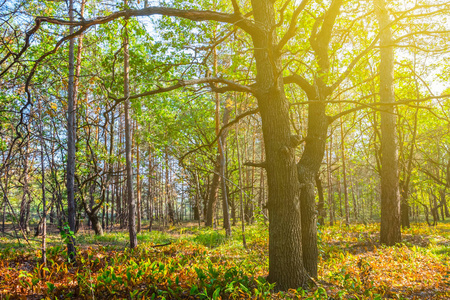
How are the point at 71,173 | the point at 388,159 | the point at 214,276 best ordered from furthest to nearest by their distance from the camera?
the point at 388,159, the point at 71,173, the point at 214,276

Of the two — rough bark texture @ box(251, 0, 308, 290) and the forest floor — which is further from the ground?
rough bark texture @ box(251, 0, 308, 290)

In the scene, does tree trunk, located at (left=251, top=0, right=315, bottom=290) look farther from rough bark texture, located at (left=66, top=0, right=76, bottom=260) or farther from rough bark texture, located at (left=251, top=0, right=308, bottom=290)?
rough bark texture, located at (left=66, top=0, right=76, bottom=260)

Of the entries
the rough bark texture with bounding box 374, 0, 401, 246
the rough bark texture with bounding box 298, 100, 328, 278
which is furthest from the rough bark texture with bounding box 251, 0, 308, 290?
the rough bark texture with bounding box 374, 0, 401, 246

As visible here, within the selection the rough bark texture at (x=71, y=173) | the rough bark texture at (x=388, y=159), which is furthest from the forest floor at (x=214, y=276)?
the rough bark texture at (x=388, y=159)

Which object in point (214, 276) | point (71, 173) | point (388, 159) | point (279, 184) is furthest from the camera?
point (388, 159)

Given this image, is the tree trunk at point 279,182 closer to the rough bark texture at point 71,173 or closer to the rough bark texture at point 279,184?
the rough bark texture at point 279,184

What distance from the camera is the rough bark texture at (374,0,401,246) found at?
347 inches

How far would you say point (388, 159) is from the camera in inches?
356

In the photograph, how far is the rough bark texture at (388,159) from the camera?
8.81 metres

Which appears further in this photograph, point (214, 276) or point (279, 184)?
point (214, 276)

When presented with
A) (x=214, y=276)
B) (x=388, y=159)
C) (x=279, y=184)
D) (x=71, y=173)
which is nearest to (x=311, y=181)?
(x=279, y=184)

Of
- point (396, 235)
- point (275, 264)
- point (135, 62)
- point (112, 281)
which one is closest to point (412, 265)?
point (396, 235)

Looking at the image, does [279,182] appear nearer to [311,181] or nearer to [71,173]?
[311,181]

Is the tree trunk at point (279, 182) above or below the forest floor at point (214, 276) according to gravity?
above
